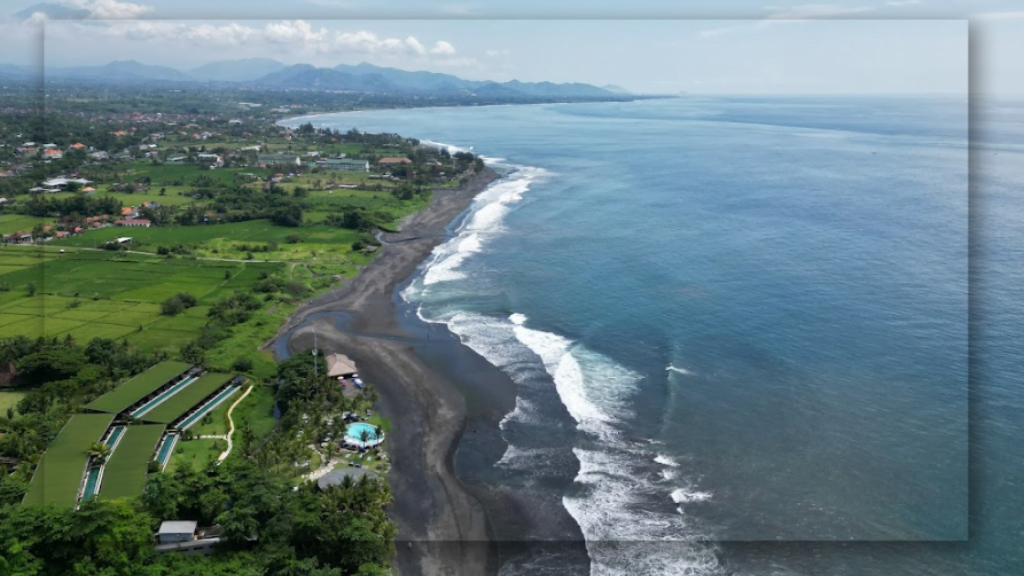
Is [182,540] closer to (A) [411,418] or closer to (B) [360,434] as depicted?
(B) [360,434]

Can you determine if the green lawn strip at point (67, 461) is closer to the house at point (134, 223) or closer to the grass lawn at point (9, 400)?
the grass lawn at point (9, 400)

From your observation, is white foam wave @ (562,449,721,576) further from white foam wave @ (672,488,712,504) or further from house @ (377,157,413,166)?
house @ (377,157,413,166)

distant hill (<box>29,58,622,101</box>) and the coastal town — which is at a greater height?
distant hill (<box>29,58,622,101</box>)

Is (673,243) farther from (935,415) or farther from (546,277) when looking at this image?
(935,415)

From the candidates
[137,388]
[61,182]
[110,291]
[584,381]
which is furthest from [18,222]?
[584,381]

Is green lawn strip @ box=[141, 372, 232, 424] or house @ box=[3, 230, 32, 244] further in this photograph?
house @ box=[3, 230, 32, 244]

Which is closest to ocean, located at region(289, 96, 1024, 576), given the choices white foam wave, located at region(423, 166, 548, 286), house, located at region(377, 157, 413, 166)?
white foam wave, located at region(423, 166, 548, 286)

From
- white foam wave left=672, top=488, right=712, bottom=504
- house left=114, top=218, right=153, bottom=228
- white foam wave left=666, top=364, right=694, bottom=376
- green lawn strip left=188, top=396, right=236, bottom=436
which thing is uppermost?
house left=114, top=218, right=153, bottom=228
